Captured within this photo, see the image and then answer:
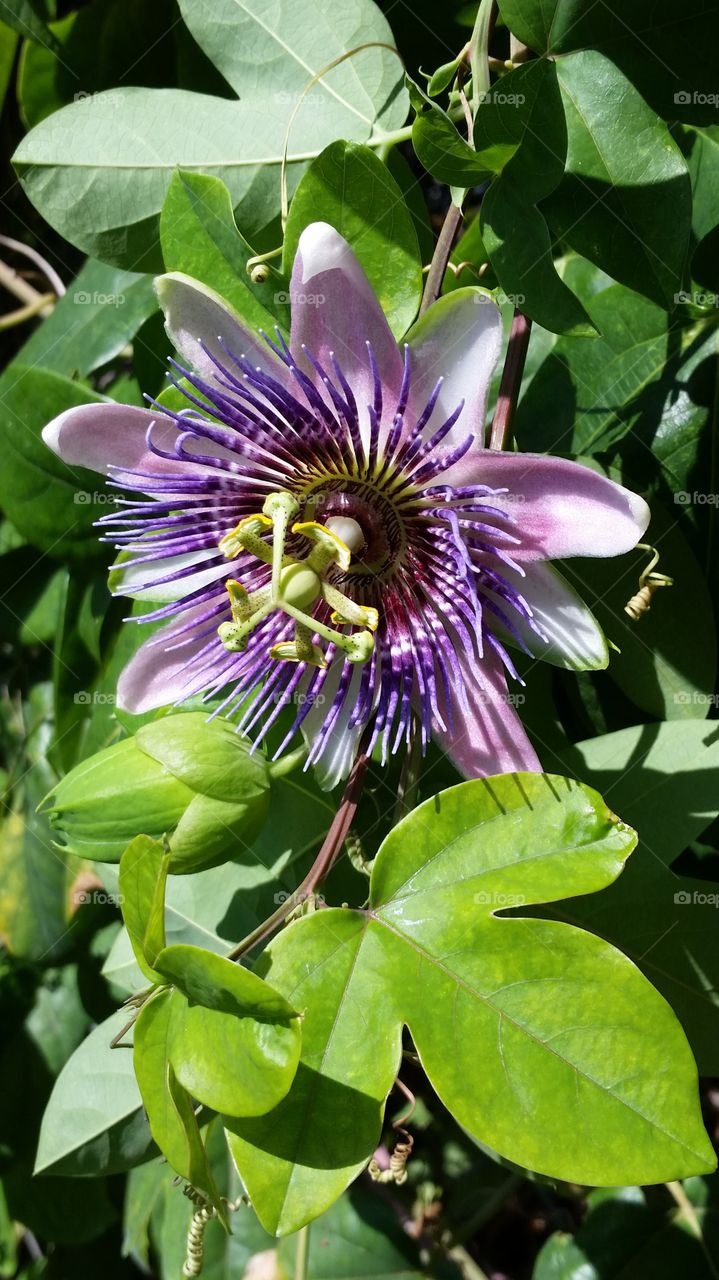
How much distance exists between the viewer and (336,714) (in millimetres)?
1317

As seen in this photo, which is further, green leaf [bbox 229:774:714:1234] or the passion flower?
the passion flower

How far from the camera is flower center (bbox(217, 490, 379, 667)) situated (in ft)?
4.08

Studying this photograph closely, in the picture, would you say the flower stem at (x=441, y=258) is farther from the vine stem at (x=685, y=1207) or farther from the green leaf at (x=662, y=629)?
the vine stem at (x=685, y=1207)

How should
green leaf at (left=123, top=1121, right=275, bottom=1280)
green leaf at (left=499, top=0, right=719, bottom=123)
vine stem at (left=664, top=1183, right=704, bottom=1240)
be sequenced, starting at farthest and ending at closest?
green leaf at (left=123, top=1121, right=275, bottom=1280)
vine stem at (left=664, top=1183, right=704, bottom=1240)
green leaf at (left=499, top=0, right=719, bottom=123)

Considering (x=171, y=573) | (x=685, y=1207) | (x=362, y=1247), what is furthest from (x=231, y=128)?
(x=362, y=1247)

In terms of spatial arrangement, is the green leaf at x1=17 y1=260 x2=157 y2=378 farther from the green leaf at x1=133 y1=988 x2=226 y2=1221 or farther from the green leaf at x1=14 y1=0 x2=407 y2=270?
the green leaf at x1=133 y1=988 x2=226 y2=1221

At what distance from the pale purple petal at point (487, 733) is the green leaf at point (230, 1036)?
14.2 inches

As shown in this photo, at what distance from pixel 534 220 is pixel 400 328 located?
187 millimetres

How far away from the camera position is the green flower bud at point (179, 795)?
1.24 meters

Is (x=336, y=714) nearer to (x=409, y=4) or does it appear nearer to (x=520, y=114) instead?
(x=520, y=114)

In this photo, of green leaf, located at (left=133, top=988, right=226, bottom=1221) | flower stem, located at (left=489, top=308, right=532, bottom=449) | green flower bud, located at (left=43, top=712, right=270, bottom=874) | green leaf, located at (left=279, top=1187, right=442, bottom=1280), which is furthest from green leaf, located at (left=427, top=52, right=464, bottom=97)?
green leaf, located at (left=279, top=1187, right=442, bottom=1280)

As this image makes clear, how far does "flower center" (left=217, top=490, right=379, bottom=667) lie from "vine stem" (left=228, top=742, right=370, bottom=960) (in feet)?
0.47

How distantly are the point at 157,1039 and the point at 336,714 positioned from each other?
416mm

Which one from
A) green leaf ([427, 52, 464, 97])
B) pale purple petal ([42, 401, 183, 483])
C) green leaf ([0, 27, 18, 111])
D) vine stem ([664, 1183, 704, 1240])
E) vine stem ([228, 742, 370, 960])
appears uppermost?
green leaf ([0, 27, 18, 111])
